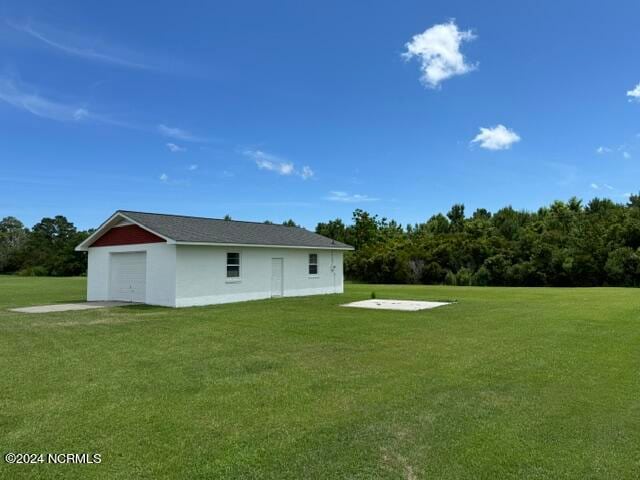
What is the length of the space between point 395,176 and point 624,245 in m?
16.3

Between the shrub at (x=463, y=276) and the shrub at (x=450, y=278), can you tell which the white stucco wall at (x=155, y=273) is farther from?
the shrub at (x=463, y=276)

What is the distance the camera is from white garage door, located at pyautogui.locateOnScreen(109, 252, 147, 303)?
17422 millimetres

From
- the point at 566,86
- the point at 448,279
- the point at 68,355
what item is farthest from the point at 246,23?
the point at 448,279

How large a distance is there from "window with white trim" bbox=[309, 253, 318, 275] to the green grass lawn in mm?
12087

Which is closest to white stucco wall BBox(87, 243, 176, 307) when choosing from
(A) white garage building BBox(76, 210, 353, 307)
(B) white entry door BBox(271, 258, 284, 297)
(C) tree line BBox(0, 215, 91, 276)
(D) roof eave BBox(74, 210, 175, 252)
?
(A) white garage building BBox(76, 210, 353, 307)

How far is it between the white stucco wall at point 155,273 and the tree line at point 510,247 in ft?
77.6

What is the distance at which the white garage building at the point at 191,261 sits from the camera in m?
16.2

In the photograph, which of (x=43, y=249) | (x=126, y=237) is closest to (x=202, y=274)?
(x=126, y=237)

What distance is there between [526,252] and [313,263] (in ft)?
63.2

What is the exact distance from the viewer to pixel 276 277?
20.2 meters

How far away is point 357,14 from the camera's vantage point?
17.6 m

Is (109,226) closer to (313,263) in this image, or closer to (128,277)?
(128,277)

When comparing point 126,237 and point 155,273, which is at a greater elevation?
point 126,237

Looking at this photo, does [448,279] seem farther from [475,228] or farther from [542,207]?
[542,207]
